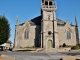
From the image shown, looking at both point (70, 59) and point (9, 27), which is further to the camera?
point (9, 27)

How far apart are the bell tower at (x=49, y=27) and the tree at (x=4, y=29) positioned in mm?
19103

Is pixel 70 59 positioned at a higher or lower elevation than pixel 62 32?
lower

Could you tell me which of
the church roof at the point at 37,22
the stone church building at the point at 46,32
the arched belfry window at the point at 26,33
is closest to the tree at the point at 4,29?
the stone church building at the point at 46,32

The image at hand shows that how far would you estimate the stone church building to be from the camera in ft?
134

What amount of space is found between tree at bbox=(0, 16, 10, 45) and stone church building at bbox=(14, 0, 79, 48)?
19103mm

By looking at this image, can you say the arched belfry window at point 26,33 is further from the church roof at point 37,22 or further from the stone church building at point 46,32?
the church roof at point 37,22

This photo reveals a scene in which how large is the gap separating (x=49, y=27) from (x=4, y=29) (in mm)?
21641

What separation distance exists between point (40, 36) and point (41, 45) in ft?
8.91

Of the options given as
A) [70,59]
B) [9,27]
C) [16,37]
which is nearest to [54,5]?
[16,37]

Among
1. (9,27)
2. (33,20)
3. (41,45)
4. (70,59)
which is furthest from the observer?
(33,20)

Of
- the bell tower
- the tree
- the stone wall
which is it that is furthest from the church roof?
the tree

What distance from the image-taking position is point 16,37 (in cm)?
4250

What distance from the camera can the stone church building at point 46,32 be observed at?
40909 millimetres

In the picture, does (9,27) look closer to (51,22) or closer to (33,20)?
(51,22)
